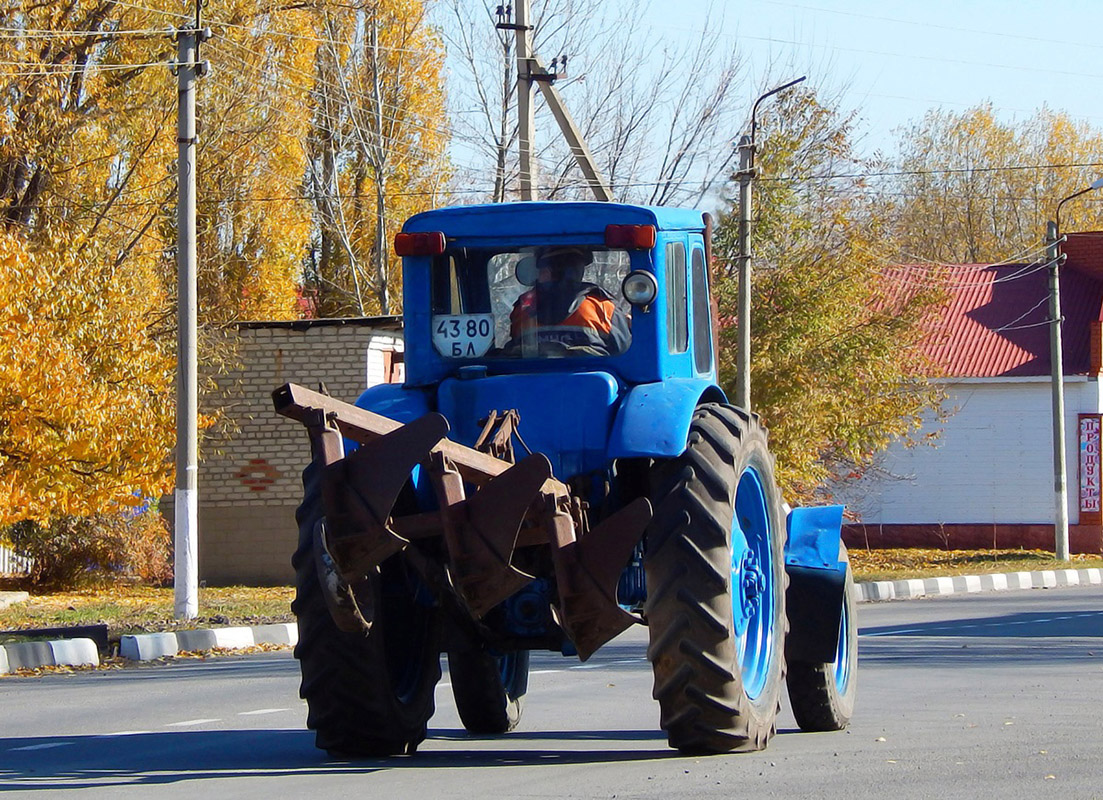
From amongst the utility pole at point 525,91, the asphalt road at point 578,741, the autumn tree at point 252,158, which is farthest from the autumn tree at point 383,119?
the asphalt road at point 578,741

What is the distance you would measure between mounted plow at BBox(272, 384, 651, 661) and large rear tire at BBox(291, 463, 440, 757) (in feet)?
2.08

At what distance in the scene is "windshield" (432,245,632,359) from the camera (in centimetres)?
759

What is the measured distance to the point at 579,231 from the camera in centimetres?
752

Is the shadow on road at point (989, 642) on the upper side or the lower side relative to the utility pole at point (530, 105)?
lower

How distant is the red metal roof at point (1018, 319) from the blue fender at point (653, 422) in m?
30.1

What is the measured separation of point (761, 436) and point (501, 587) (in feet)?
6.49

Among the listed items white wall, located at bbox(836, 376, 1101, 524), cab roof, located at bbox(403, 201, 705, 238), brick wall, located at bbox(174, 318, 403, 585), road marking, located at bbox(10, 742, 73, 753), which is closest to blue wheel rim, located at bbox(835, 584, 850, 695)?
cab roof, located at bbox(403, 201, 705, 238)

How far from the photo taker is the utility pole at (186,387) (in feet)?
54.2

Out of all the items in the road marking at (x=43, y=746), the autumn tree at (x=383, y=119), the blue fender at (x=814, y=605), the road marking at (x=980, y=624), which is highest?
the autumn tree at (x=383, y=119)

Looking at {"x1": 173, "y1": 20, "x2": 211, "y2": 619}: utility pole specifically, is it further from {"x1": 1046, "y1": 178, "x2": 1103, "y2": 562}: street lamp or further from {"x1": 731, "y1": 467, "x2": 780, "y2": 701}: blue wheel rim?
{"x1": 1046, "y1": 178, "x2": 1103, "y2": 562}: street lamp

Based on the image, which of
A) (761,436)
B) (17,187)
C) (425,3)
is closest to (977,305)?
(425,3)

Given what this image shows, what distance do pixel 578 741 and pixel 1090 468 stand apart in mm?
29596

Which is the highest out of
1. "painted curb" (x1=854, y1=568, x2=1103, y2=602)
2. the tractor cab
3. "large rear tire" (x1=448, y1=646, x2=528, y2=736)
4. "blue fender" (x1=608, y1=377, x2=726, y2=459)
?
the tractor cab

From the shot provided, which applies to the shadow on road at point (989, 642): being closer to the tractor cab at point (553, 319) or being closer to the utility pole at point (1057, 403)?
the tractor cab at point (553, 319)
